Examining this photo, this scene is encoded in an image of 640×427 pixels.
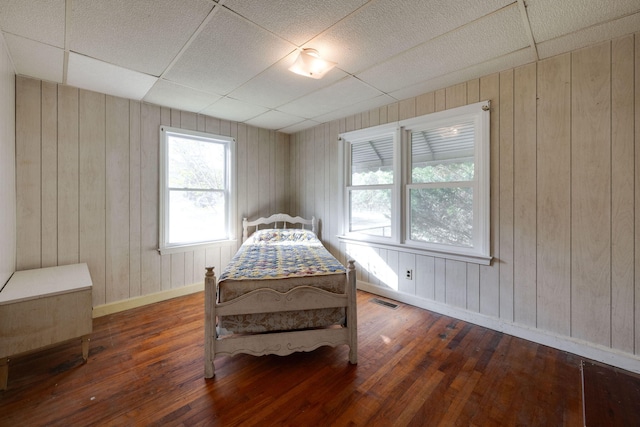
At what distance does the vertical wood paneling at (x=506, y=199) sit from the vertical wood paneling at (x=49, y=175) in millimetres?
4311

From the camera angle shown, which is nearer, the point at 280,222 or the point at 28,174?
the point at 28,174

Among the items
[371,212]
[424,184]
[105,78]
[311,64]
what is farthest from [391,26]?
[105,78]

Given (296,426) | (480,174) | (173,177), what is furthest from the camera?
(173,177)

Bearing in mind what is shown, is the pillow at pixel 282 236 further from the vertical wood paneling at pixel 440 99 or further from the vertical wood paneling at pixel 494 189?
the vertical wood paneling at pixel 440 99

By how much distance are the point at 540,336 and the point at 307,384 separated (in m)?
2.06

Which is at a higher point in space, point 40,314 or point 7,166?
point 7,166

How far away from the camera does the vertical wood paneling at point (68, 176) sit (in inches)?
104

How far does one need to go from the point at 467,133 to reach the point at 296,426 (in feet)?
9.51

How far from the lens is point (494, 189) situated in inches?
99.3

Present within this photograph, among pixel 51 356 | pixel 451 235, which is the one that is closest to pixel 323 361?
pixel 451 235

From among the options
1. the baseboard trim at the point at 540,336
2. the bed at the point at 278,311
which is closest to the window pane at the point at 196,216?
the bed at the point at 278,311

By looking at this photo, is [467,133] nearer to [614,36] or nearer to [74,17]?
[614,36]

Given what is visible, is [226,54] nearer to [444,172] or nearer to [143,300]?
[444,172]

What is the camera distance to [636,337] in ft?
6.27
